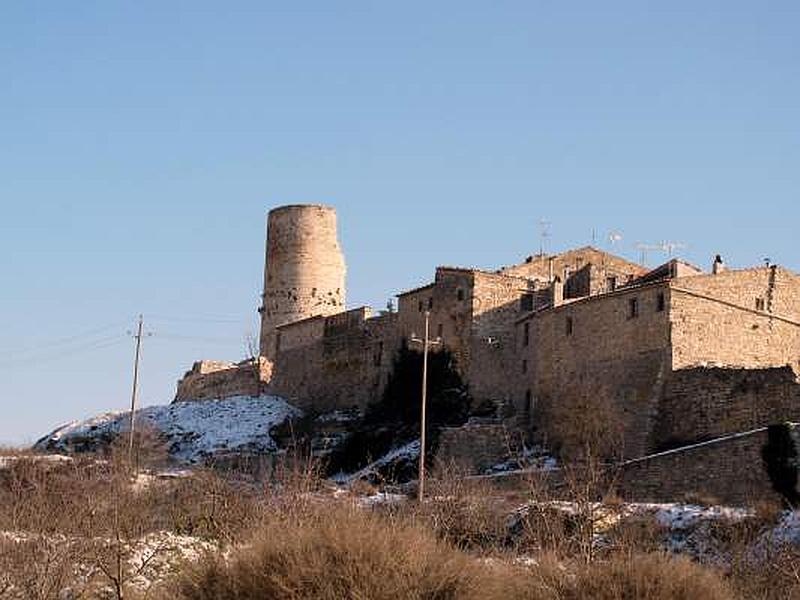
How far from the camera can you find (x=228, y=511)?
33.6 m

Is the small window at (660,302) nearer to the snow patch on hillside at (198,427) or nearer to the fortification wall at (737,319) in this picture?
the fortification wall at (737,319)

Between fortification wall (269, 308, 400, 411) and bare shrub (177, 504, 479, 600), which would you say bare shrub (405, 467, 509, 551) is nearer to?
bare shrub (177, 504, 479, 600)

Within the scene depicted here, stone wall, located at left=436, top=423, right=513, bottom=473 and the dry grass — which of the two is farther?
stone wall, located at left=436, top=423, right=513, bottom=473

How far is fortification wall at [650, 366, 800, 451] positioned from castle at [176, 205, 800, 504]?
4cm

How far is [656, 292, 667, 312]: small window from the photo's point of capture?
139 ft

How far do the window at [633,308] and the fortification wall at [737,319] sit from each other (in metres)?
1.34

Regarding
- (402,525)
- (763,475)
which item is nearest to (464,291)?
(763,475)

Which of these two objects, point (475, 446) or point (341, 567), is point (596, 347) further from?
point (341, 567)

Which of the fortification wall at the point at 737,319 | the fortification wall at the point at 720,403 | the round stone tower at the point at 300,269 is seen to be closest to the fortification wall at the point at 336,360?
the round stone tower at the point at 300,269

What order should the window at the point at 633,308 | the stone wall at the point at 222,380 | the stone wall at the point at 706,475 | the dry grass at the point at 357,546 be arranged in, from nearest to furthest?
the dry grass at the point at 357,546 < the stone wall at the point at 706,475 < the window at the point at 633,308 < the stone wall at the point at 222,380

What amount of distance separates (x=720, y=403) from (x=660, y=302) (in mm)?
3763

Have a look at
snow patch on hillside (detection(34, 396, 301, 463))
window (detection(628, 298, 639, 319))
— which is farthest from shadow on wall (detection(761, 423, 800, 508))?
snow patch on hillside (detection(34, 396, 301, 463))

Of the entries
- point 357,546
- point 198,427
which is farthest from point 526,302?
point 357,546

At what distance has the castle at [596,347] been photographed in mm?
40969
